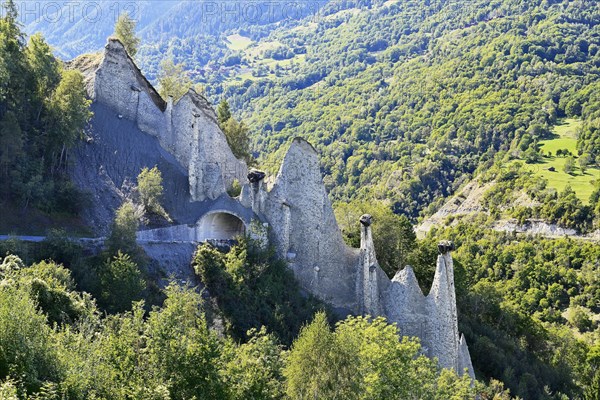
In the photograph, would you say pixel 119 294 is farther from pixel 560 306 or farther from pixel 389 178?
pixel 389 178

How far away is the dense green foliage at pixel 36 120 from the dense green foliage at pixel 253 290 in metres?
8.21

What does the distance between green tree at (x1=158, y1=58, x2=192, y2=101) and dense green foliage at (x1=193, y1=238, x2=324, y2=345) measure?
15.2 metres

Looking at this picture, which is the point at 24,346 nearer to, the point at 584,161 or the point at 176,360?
the point at 176,360

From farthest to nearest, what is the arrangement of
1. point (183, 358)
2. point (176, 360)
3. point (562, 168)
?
point (562, 168)
point (183, 358)
point (176, 360)

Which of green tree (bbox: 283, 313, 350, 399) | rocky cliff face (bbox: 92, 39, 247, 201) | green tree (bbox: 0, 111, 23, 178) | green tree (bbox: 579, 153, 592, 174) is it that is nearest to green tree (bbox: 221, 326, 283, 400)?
green tree (bbox: 283, 313, 350, 399)

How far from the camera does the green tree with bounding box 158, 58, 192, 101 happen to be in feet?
180

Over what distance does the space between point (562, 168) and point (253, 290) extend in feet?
392

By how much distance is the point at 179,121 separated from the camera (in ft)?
150

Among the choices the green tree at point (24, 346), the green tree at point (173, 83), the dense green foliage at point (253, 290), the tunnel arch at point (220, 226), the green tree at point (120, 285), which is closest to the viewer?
the green tree at point (24, 346)

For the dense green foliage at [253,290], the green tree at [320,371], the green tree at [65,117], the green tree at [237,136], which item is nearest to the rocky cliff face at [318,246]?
the dense green foliage at [253,290]

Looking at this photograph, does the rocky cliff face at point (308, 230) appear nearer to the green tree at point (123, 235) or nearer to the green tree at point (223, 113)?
the green tree at point (123, 235)

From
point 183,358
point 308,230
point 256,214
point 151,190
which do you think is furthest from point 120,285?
point 308,230

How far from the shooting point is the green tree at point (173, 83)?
54741mm

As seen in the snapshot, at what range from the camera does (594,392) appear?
56.2 meters
